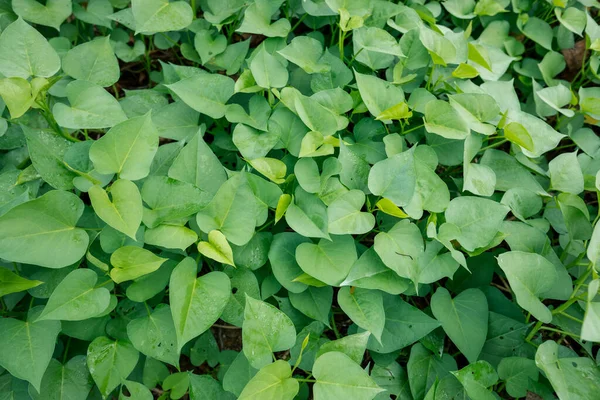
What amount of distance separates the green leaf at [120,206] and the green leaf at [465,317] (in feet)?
2.81

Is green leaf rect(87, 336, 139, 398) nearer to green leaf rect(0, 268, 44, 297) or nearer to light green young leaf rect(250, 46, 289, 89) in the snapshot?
green leaf rect(0, 268, 44, 297)

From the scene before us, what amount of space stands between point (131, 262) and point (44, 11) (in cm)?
106

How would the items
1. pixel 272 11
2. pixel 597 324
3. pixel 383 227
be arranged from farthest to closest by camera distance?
pixel 272 11, pixel 383 227, pixel 597 324

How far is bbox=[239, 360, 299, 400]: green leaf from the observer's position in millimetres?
1122

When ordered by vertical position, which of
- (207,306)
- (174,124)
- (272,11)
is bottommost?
(207,306)

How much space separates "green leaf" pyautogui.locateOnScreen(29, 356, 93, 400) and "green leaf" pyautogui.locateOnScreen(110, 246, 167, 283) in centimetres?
31

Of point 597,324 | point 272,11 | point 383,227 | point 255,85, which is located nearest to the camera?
point 597,324

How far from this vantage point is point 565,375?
128 cm

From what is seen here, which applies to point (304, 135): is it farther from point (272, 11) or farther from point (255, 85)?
point (272, 11)

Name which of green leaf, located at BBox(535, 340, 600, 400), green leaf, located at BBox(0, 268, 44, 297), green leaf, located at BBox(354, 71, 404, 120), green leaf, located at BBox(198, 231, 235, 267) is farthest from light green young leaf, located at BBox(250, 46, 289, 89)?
green leaf, located at BBox(535, 340, 600, 400)

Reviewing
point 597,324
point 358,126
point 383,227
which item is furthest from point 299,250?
point 597,324

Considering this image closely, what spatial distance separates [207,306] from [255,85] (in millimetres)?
731

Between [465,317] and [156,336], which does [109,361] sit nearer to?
[156,336]

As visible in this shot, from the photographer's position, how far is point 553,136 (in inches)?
60.2
